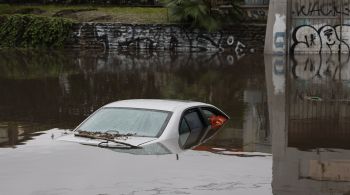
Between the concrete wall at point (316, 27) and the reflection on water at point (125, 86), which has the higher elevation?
the concrete wall at point (316, 27)

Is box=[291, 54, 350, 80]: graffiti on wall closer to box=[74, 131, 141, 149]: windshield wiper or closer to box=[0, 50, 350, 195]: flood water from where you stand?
box=[0, 50, 350, 195]: flood water

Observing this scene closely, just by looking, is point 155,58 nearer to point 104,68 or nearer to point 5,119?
point 104,68

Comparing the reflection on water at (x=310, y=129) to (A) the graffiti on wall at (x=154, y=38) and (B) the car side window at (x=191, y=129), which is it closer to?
(B) the car side window at (x=191, y=129)

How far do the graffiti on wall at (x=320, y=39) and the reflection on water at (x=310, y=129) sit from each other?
6899mm

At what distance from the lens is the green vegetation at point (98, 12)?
41.0 metres

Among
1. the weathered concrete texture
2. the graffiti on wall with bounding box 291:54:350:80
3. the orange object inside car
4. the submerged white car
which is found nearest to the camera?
the submerged white car

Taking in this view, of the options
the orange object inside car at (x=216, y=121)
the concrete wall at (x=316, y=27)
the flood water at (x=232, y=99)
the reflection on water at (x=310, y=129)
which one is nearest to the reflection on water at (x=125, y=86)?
the flood water at (x=232, y=99)

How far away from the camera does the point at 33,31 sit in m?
40.5

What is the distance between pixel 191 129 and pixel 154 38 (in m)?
27.9

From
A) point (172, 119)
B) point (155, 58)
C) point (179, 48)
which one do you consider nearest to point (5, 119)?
point (172, 119)

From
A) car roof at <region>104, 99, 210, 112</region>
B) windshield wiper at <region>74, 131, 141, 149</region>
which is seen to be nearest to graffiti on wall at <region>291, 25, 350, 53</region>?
car roof at <region>104, 99, 210, 112</region>

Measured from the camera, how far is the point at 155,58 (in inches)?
1395

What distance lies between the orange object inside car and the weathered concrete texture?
2402cm

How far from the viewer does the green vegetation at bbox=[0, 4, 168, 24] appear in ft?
134
